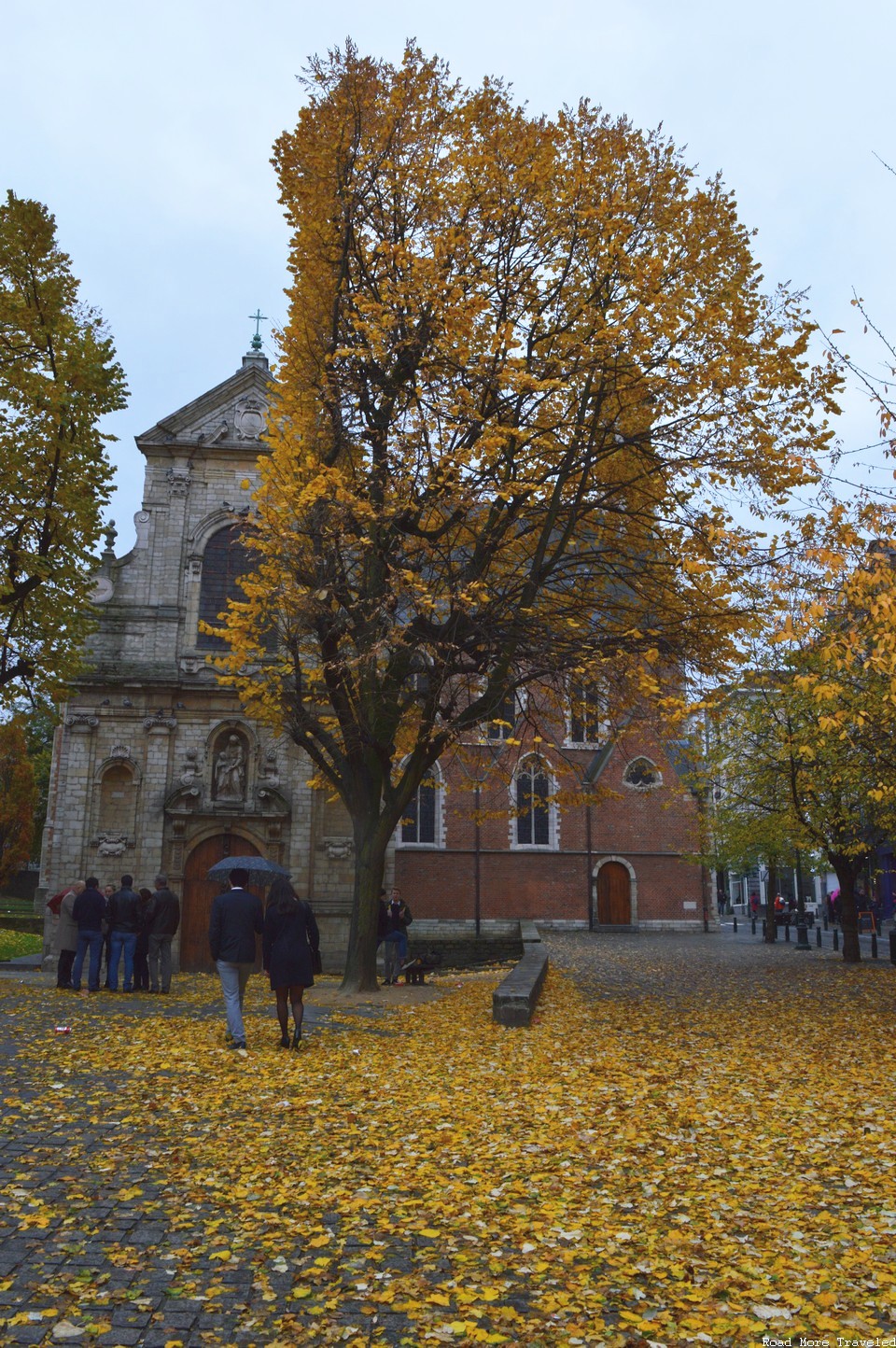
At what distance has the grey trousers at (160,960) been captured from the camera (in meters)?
17.3

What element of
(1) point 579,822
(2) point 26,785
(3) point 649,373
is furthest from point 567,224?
(2) point 26,785

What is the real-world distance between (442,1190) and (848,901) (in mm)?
21529

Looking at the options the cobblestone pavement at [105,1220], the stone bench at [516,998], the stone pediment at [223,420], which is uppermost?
the stone pediment at [223,420]

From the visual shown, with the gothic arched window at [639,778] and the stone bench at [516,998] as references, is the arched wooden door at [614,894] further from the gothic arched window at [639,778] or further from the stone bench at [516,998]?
the stone bench at [516,998]

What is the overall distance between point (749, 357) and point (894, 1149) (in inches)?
407

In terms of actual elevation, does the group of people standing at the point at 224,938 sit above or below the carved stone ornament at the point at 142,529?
below

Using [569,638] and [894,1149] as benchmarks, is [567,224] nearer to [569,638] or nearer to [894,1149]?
[569,638]

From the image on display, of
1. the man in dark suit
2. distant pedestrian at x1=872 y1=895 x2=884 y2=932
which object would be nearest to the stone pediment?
the man in dark suit

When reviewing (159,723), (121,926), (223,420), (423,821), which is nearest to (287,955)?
(121,926)

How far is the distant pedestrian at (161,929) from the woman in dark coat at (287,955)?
5983 mm

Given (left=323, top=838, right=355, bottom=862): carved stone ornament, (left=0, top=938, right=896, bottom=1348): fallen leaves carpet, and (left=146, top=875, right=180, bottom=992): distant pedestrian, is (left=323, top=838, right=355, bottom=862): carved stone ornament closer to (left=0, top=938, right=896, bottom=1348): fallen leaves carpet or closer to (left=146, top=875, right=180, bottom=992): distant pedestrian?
(left=146, top=875, right=180, bottom=992): distant pedestrian

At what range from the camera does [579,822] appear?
41.1 meters

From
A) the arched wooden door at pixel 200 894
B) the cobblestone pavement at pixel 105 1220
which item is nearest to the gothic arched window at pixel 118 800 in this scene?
the arched wooden door at pixel 200 894

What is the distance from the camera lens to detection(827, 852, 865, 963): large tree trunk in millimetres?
25016
